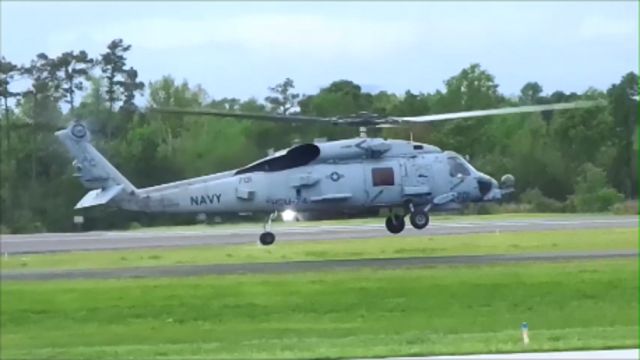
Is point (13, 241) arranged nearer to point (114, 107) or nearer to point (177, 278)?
point (114, 107)

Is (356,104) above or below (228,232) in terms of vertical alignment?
above

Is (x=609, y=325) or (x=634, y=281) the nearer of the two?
(x=609, y=325)

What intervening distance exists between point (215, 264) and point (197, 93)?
686cm

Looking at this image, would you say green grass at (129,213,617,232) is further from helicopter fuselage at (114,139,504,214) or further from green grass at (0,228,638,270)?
helicopter fuselage at (114,139,504,214)

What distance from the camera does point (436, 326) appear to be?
17422 millimetres

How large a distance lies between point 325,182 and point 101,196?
4.52 metres

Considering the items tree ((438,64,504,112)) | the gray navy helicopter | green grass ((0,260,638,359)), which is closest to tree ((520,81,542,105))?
tree ((438,64,504,112))

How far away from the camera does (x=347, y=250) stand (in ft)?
91.8

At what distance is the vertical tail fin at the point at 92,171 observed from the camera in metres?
26.3

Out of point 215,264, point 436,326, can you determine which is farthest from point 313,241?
point 436,326

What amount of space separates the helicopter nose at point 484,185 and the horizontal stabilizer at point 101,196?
731 cm

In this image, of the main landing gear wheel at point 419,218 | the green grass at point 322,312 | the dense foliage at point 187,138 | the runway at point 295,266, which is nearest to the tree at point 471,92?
the dense foliage at point 187,138

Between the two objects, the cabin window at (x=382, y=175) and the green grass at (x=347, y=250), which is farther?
the cabin window at (x=382, y=175)

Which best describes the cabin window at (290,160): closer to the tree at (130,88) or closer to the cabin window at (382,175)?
the cabin window at (382,175)
